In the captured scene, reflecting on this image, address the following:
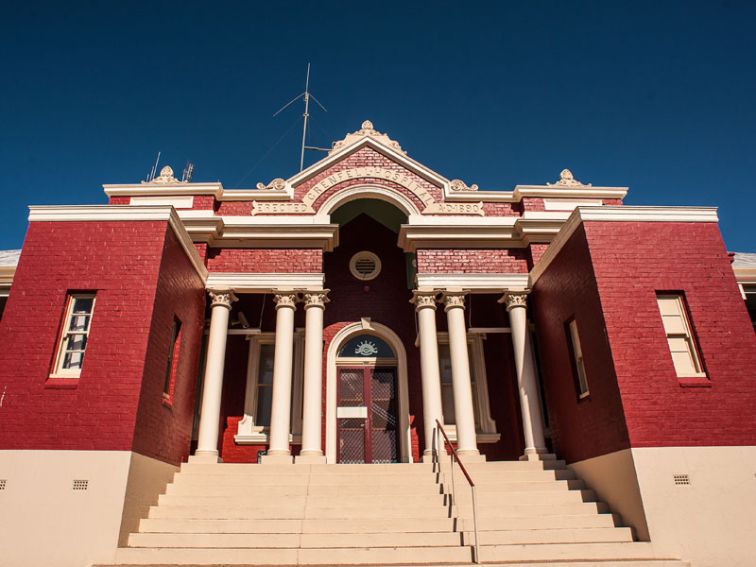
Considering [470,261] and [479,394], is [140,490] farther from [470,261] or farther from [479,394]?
[479,394]

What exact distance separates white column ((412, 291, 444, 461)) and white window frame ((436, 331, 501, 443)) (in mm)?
1865

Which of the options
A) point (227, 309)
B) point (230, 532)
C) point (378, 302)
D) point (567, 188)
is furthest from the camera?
point (378, 302)

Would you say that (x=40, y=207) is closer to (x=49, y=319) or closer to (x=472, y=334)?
(x=49, y=319)

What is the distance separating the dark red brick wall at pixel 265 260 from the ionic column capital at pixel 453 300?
10.5 ft

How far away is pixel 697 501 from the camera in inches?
310

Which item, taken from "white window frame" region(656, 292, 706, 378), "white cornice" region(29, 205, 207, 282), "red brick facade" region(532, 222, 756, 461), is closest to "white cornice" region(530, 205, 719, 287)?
"red brick facade" region(532, 222, 756, 461)

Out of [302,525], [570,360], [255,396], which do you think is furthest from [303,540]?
[255,396]

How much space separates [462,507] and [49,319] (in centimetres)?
745

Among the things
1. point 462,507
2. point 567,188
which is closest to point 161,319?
point 462,507

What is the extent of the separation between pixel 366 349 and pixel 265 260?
12.9 ft

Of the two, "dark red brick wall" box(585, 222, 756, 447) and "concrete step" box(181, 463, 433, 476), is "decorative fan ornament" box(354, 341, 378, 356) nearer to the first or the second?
"concrete step" box(181, 463, 433, 476)

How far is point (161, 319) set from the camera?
9.79 m

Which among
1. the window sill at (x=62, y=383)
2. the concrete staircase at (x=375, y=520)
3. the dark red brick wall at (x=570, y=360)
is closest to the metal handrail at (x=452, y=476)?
the concrete staircase at (x=375, y=520)

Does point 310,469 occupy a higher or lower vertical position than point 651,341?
lower
